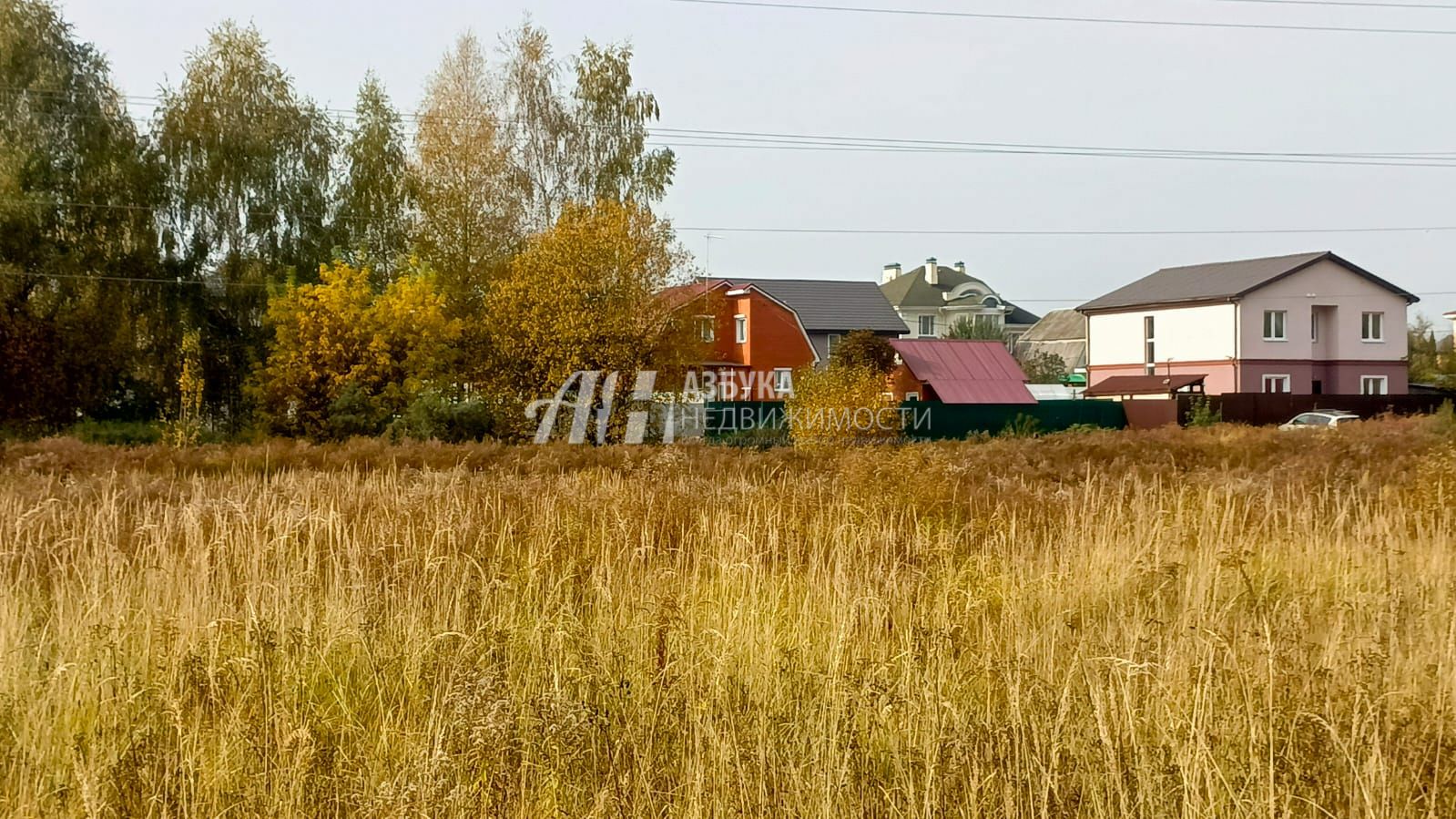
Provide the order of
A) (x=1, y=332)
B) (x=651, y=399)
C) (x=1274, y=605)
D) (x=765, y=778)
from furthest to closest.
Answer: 1. (x=651, y=399)
2. (x=1, y=332)
3. (x=1274, y=605)
4. (x=765, y=778)

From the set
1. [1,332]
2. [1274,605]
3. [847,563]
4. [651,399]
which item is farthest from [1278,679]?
[1,332]

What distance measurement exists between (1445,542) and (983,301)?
75.4 meters

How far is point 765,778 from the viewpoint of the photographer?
3572mm

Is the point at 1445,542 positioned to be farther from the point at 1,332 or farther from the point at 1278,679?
the point at 1,332

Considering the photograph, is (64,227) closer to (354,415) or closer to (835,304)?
(354,415)

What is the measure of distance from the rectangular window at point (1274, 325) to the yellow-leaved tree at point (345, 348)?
1246 inches

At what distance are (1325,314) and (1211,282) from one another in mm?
4960

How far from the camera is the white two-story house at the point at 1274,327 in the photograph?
4372cm

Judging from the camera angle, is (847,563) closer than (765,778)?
No

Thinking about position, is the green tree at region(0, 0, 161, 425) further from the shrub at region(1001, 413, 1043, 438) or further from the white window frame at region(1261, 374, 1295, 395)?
the white window frame at region(1261, 374, 1295, 395)

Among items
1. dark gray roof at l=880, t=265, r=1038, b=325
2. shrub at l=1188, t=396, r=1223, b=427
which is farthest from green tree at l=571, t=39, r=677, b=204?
dark gray roof at l=880, t=265, r=1038, b=325

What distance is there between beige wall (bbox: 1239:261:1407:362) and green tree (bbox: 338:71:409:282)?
3071 cm

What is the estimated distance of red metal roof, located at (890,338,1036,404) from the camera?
137ft

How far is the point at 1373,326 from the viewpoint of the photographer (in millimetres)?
46156
